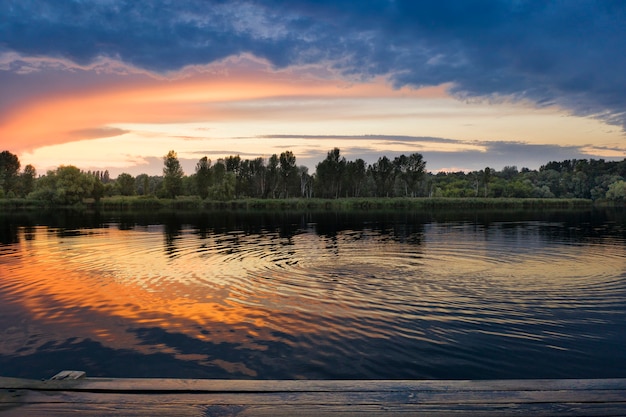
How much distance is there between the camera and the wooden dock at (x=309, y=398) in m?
5.74

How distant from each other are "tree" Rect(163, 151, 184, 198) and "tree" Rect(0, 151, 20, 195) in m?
70.8

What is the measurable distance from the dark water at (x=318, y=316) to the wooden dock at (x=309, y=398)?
15.1ft

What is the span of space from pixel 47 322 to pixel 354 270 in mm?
15014

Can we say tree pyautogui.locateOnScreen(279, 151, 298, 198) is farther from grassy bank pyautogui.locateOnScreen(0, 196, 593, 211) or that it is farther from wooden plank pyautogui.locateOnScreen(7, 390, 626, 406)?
wooden plank pyautogui.locateOnScreen(7, 390, 626, 406)

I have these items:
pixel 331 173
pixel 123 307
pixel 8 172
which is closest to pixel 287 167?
pixel 331 173

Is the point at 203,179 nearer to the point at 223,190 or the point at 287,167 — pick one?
the point at 223,190

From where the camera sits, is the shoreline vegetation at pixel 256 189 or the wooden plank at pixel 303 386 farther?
the shoreline vegetation at pixel 256 189

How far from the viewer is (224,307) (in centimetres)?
1761

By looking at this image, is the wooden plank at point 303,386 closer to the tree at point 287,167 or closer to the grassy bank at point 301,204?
the grassy bank at point 301,204

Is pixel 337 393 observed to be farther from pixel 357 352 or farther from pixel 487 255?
pixel 487 255

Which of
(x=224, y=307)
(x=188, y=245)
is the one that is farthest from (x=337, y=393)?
(x=188, y=245)

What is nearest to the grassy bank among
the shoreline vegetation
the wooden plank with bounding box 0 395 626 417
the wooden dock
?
the shoreline vegetation

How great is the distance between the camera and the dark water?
1177 cm

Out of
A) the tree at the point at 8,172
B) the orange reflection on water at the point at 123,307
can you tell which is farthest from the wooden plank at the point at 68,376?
the tree at the point at 8,172
